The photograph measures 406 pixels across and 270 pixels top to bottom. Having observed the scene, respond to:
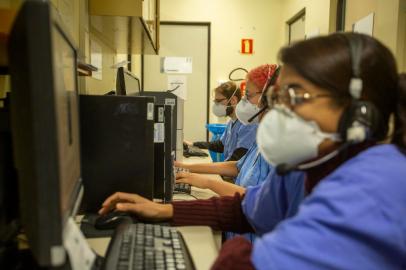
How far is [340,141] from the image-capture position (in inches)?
28.2

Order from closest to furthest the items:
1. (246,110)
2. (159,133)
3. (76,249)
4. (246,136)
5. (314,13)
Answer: (76,249)
(159,133)
(246,110)
(246,136)
(314,13)

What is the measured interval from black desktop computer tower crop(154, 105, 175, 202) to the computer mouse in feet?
0.89

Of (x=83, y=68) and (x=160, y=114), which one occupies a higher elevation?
(x=83, y=68)

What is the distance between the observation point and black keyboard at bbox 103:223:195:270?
2.41ft

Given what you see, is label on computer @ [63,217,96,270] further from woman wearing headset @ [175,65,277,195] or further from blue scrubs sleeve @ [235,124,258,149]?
blue scrubs sleeve @ [235,124,258,149]

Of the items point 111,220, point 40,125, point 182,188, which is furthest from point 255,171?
point 40,125

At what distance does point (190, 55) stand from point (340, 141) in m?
3.70

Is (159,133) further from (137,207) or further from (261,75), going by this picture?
(261,75)

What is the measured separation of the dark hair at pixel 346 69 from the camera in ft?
Result: 2.28

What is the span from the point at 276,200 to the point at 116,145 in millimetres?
502

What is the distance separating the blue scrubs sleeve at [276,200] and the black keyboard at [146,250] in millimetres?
218

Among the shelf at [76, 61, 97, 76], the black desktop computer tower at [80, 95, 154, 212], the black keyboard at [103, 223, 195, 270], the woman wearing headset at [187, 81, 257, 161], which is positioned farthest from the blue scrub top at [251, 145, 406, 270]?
the woman wearing headset at [187, 81, 257, 161]

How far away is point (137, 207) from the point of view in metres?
1.05

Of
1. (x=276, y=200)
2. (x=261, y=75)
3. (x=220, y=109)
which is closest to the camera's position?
(x=276, y=200)
